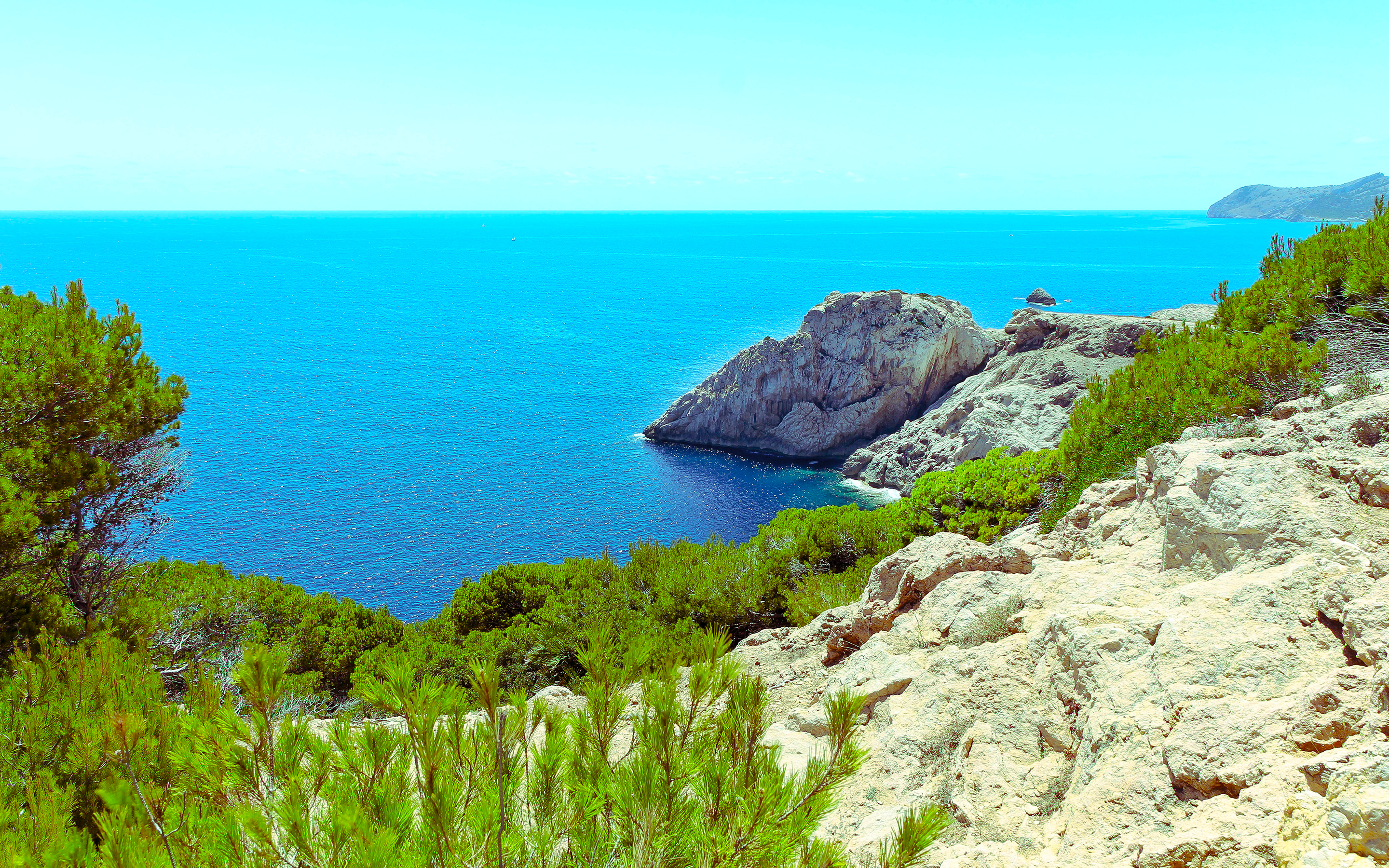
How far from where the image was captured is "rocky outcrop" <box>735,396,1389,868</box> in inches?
161

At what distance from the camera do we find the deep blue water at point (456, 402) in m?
41.2

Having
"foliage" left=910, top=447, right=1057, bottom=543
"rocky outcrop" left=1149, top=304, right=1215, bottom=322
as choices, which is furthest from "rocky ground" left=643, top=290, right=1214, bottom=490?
"foliage" left=910, top=447, right=1057, bottom=543

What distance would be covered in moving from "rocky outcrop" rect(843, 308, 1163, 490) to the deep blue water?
166 inches

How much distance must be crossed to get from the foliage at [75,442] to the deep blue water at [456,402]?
15.5m

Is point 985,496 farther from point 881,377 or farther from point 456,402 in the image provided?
point 456,402

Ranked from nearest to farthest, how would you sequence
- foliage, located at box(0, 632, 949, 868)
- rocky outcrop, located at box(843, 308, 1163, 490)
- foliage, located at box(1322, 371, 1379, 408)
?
1. foliage, located at box(0, 632, 949, 868)
2. foliage, located at box(1322, 371, 1379, 408)
3. rocky outcrop, located at box(843, 308, 1163, 490)

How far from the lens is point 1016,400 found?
163 ft

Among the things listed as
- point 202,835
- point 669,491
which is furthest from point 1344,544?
point 669,491

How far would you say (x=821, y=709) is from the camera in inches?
313

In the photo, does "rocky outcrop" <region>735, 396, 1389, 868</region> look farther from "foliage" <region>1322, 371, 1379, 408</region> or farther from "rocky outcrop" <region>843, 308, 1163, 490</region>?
"rocky outcrop" <region>843, 308, 1163, 490</region>

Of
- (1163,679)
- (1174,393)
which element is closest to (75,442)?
(1163,679)

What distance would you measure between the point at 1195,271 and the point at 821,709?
177m

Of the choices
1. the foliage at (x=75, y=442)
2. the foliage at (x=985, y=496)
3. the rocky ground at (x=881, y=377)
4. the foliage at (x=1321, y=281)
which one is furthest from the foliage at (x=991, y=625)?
the rocky ground at (x=881, y=377)

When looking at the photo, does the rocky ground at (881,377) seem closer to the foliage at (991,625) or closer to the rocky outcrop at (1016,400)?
the rocky outcrop at (1016,400)
